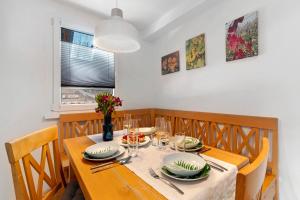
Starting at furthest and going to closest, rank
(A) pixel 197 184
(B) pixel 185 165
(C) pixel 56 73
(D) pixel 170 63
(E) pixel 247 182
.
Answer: (D) pixel 170 63
(C) pixel 56 73
(B) pixel 185 165
(A) pixel 197 184
(E) pixel 247 182

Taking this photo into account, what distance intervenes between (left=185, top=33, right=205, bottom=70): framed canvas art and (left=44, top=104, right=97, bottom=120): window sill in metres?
1.46

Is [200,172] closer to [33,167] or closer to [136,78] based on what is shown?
[33,167]

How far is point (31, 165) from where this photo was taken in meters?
0.93

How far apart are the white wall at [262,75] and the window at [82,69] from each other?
1210 mm

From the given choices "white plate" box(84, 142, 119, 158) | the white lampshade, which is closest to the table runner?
"white plate" box(84, 142, 119, 158)

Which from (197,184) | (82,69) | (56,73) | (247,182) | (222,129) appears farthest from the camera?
(82,69)

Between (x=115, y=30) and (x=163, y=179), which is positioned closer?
(x=163, y=179)

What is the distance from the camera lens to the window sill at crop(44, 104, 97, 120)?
6.14 ft

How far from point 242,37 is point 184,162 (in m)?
1.38

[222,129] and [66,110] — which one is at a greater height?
[66,110]

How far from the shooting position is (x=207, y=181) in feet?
2.20

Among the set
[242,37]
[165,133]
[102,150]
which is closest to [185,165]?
[165,133]

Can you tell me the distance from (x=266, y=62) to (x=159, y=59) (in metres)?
1.65

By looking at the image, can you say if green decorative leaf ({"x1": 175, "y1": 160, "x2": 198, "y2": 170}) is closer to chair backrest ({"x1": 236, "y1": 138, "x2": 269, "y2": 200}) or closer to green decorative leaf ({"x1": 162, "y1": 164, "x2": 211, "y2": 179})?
green decorative leaf ({"x1": 162, "y1": 164, "x2": 211, "y2": 179})
